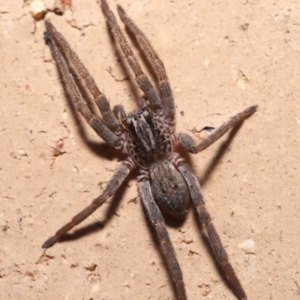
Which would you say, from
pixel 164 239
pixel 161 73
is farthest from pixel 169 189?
pixel 161 73

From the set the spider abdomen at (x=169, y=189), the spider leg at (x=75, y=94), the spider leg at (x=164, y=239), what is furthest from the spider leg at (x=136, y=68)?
the spider leg at (x=164, y=239)

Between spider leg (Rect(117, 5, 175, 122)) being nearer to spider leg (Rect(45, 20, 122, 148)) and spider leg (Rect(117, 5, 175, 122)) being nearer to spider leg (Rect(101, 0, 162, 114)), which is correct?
spider leg (Rect(101, 0, 162, 114))

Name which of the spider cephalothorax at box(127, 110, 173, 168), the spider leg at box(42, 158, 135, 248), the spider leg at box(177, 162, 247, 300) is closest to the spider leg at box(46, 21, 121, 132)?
the spider cephalothorax at box(127, 110, 173, 168)

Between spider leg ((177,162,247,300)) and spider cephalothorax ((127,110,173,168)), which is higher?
spider cephalothorax ((127,110,173,168))

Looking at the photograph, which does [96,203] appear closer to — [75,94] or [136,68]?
[75,94]

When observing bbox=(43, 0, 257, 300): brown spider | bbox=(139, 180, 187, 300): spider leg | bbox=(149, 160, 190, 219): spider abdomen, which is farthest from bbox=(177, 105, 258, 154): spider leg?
bbox=(139, 180, 187, 300): spider leg

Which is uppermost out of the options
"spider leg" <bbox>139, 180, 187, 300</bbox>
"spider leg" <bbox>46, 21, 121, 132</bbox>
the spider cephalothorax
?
"spider leg" <bbox>46, 21, 121, 132</bbox>

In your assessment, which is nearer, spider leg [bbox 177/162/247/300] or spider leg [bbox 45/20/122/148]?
spider leg [bbox 177/162/247/300]
